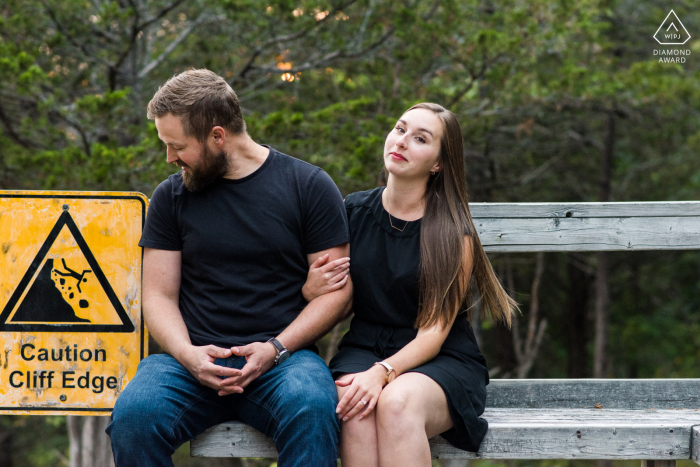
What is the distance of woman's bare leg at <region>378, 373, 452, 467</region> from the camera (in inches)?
81.4

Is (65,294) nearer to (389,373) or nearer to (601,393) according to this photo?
(389,373)

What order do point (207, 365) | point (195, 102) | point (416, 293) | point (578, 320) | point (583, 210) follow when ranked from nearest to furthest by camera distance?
point (207, 365) < point (195, 102) < point (416, 293) < point (583, 210) < point (578, 320)

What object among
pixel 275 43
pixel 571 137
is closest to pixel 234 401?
pixel 275 43

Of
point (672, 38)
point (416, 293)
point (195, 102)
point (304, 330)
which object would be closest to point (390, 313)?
point (416, 293)

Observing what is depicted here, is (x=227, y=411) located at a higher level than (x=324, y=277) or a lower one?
lower

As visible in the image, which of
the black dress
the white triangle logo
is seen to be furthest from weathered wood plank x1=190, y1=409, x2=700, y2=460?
the white triangle logo

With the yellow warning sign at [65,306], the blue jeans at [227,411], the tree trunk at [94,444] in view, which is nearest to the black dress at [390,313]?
the blue jeans at [227,411]

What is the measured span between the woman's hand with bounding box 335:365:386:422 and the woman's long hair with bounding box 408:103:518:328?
31 cm

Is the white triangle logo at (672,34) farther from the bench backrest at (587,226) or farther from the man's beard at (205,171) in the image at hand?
the man's beard at (205,171)

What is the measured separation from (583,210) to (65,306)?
219 cm

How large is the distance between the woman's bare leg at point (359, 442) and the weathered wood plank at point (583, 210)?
110 cm

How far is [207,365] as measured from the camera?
2199 mm

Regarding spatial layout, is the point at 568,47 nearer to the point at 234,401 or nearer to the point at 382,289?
the point at 382,289

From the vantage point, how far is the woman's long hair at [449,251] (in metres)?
2.37
